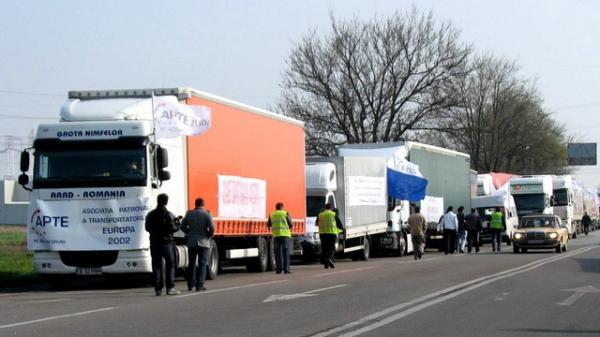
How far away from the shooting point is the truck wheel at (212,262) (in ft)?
76.6

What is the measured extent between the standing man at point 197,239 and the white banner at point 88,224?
98 cm

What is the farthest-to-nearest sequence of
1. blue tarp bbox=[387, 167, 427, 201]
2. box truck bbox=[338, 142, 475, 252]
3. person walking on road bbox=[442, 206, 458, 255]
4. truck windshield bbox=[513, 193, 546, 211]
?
truck windshield bbox=[513, 193, 546, 211]
person walking on road bbox=[442, 206, 458, 255]
box truck bbox=[338, 142, 475, 252]
blue tarp bbox=[387, 167, 427, 201]

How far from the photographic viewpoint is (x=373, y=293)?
17.8 m

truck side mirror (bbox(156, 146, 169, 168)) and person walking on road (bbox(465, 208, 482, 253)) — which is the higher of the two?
truck side mirror (bbox(156, 146, 169, 168))

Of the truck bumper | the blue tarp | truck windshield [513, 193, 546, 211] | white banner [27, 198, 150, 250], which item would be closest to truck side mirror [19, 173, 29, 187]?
white banner [27, 198, 150, 250]

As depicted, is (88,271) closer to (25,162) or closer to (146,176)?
(146,176)

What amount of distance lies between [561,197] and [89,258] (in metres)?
45.1

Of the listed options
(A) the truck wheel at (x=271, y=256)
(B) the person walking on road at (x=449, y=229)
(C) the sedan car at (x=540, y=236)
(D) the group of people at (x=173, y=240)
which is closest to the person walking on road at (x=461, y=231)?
(B) the person walking on road at (x=449, y=229)

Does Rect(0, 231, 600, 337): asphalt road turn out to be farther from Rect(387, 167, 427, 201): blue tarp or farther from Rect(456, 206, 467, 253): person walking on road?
Rect(456, 206, 467, 253): person walking on road

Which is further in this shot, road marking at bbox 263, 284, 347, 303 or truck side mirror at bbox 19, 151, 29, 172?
truck side mirror at bbox 19, 151, 29, 172

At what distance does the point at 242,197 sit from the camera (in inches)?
→ 983

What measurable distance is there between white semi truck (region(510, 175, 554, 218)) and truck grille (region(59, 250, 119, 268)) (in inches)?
1469

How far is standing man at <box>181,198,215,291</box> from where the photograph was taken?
775 inches

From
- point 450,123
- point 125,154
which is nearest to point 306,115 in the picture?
point 450,123
